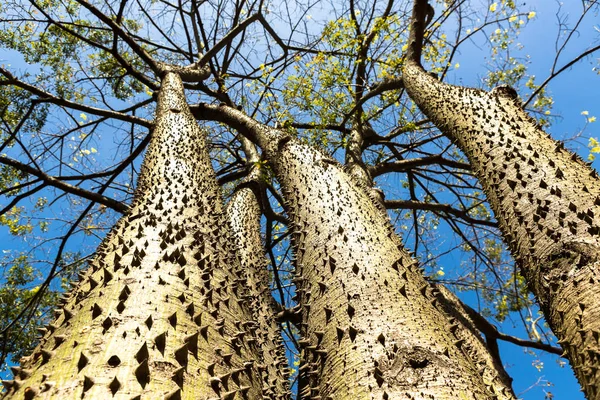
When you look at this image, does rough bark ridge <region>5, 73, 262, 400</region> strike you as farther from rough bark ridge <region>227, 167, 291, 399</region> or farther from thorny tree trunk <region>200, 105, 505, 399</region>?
rough bark ridge <region>227, 167, 291, 399</region>

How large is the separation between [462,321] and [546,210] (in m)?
2.55

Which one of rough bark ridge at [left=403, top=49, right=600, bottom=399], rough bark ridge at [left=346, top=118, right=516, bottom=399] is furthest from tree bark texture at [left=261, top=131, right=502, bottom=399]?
rough bark ridge at [left=346, top=118, right=516, bottom=399]

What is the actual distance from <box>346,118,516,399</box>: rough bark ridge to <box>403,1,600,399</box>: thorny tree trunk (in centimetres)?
76

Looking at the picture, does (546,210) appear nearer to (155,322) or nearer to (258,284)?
(155,322)

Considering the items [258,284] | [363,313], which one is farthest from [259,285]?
[363,313]

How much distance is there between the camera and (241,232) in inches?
191

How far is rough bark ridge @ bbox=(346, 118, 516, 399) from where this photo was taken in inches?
127

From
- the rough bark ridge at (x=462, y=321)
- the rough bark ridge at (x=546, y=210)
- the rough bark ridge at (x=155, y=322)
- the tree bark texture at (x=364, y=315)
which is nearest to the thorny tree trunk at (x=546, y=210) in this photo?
the rough bark ridge at (x=546, y=210)

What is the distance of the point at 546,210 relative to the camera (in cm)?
233

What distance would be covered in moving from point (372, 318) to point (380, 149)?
22.0 ft

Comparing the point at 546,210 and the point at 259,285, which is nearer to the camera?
the point at 546,210

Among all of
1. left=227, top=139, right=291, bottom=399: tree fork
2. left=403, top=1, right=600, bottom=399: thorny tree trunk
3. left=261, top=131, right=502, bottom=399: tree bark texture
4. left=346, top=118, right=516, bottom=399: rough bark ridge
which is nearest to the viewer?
left=261, top=131, right=502, bottom=399: tree bark texture

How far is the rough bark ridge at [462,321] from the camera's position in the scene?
322 centimetres

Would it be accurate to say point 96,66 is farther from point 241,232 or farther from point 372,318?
point 372,318
